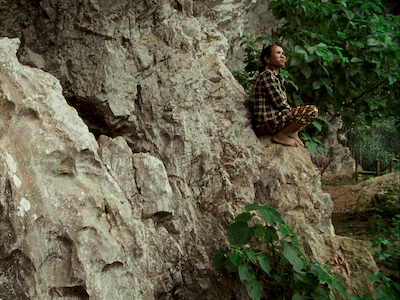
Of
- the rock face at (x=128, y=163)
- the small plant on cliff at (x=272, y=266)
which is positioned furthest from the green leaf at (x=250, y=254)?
the rock face at (x=128, y=163)

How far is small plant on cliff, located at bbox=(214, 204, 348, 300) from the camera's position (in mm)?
2219

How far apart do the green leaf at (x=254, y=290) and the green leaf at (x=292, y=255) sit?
10.2 inches

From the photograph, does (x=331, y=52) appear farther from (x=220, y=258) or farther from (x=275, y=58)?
(x=220, y=258)

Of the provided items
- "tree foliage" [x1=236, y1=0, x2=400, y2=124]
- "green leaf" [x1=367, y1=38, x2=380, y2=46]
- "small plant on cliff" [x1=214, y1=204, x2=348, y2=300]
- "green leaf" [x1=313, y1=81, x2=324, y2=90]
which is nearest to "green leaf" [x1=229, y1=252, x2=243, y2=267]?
"small plant on cliff" [x1=214, y1=204, x2=348, y2=300]

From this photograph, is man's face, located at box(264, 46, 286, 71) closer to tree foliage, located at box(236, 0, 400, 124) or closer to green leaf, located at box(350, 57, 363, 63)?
tree foliage, located at box(236, 0, 400, 124)

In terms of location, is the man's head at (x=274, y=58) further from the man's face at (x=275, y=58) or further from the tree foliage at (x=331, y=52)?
the tree foliage at (x=331, y=52)

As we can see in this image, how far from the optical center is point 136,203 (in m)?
2.20

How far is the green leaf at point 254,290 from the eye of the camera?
7.07ft

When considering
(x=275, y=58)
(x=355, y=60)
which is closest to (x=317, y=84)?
(x=355, y=60)

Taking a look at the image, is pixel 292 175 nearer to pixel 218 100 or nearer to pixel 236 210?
pixel 236 210

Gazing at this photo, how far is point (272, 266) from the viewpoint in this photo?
96.3 inches

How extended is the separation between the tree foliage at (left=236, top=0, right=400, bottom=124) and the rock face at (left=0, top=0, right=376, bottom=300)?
2.91ft

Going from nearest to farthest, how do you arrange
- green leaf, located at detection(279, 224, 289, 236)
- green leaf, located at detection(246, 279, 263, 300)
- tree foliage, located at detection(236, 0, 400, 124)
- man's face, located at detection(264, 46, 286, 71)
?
green leaf, located at detection(246, 279, 263, 300)
green leaf, located at detection(279, 224, 289, 236)
man's face, located at detection(264, 46, 286, 71)
tree foliage, located at detection(236, 0, 400, 124)

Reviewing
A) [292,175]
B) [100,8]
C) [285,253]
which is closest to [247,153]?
[292,175]
